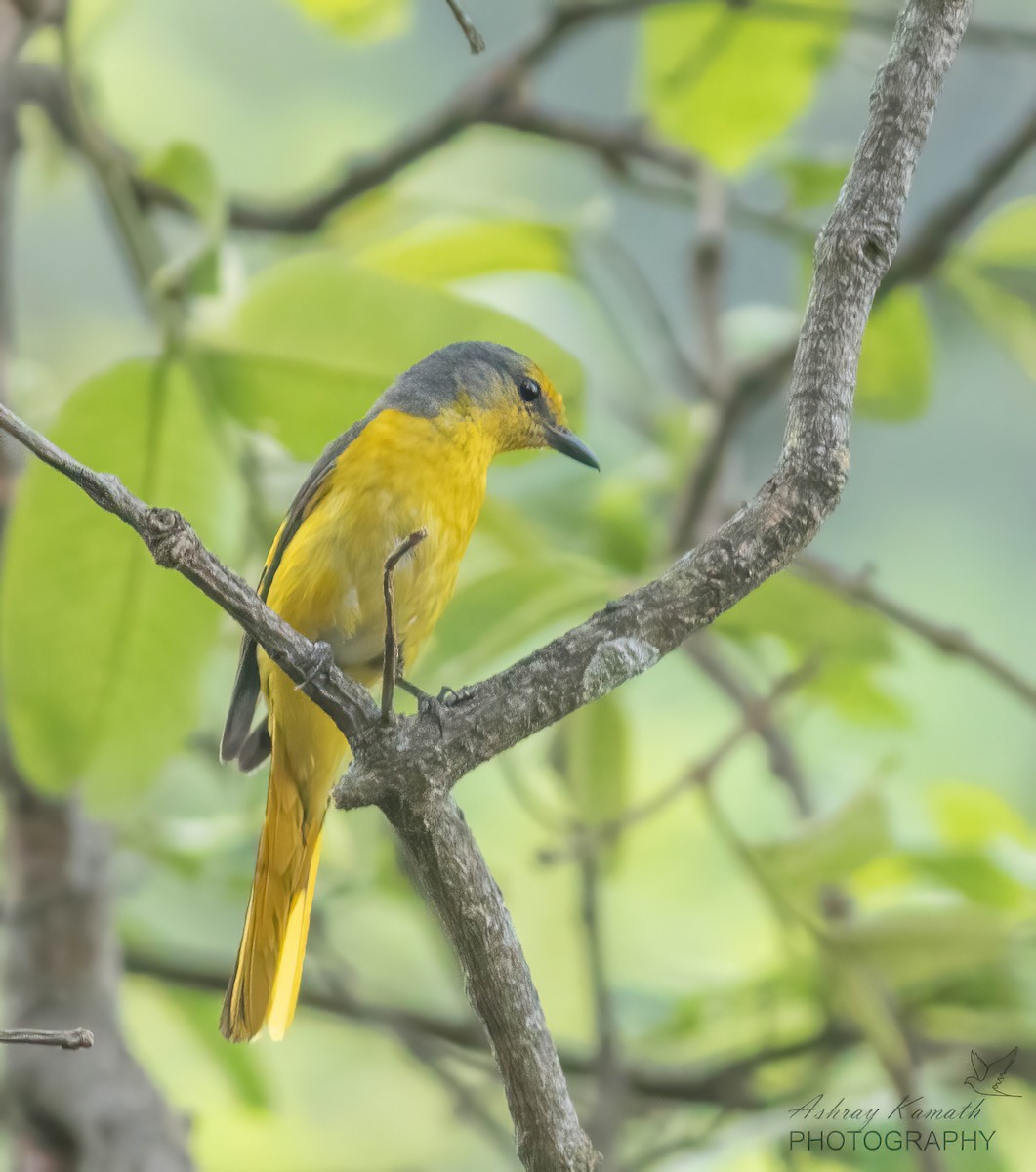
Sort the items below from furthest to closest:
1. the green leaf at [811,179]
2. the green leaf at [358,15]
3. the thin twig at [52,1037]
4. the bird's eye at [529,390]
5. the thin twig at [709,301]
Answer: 1. the green leaf at [358,15]
2. the green leaf at [811,179]
3. the thin twig at [709,301]
4. the bird's eye at [529,390]
5. the thin twig at [52,1037]

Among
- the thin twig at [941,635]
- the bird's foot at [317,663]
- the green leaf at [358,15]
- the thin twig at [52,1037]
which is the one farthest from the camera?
the green leaf at [358,15]

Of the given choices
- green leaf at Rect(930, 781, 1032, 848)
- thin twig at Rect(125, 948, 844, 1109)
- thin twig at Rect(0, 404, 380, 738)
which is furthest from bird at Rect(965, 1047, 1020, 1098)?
thin twig at Rect(0, 404, 380, 738)

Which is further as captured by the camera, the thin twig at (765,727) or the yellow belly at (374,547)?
the thin twig at (765,727)

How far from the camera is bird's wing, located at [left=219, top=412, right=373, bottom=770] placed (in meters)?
1.37

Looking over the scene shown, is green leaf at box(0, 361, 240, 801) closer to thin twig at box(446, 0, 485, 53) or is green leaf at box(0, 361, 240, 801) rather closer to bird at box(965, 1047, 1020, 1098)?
thin twig at box(446, 0, 485, 53)

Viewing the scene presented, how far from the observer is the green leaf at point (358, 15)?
190cm

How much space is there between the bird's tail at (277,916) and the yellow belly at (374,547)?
0.25ft

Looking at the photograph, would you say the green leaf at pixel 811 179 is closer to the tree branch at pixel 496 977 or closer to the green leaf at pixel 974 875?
the green leaf at pixel 974 875

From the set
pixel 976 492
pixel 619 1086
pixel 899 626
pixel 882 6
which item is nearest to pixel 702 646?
pixel 899 626

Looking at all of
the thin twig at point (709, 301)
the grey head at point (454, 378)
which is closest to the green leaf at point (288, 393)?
the grey head at point (454, 378)

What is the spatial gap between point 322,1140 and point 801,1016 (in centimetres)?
91

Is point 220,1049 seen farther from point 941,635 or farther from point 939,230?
point 939,230

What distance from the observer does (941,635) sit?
142 centimetres

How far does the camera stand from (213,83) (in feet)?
11.4
